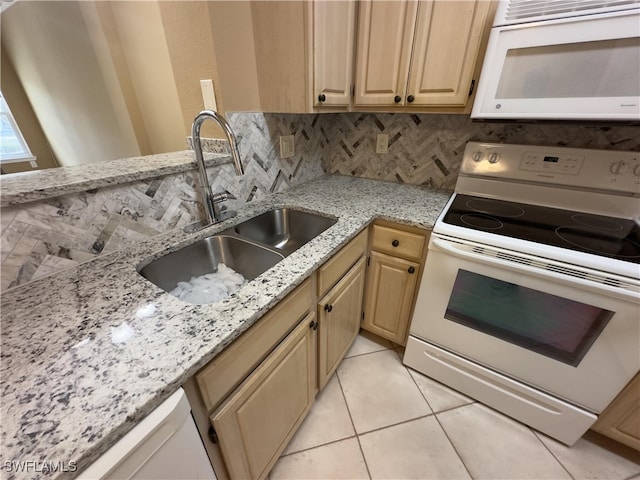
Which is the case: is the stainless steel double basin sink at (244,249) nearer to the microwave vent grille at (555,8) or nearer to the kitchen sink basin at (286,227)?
the kitchen sink basin at (286,227)

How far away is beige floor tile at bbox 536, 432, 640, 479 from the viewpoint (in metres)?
1.12

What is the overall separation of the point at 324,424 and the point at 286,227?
1032 millimetres

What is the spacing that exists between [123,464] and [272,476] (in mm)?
957

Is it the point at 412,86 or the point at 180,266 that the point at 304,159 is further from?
the point at 180,266

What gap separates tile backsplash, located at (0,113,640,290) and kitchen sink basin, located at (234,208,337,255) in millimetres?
157

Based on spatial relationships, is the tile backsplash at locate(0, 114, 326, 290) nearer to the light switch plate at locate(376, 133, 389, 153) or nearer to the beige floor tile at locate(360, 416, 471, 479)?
the light switch plate at locate(376, 133, 389, 153)

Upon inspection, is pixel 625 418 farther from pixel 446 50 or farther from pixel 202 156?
pixel 202 156

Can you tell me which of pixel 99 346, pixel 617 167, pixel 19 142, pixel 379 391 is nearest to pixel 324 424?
pixel 379 391

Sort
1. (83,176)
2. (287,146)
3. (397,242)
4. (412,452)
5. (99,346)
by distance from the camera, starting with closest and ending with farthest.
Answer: (99,346), (83,176), (412,452), (397,242), (287,146)

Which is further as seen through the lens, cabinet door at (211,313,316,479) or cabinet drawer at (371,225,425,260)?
cabinet drawer at (371,225,425,260)

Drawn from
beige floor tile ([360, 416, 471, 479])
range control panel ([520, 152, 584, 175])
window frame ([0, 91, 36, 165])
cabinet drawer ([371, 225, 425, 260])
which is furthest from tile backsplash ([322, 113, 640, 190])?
window frame ([0, 91, 36, 165])

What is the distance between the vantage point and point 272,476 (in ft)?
3.67

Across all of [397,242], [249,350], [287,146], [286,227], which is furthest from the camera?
[287,146]

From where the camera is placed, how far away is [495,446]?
1.22m
